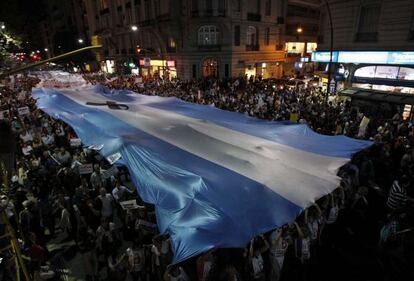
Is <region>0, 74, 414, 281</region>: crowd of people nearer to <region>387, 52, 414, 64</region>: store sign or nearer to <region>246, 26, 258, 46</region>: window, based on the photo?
<region>387, 52, 414, 64</region>: store sign

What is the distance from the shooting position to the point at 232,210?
21.4 feet

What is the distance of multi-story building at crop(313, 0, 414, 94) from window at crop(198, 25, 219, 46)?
45.3 feet

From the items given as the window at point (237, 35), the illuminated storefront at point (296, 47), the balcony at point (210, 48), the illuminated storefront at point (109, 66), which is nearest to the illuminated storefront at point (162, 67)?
the balcony at point (210, 48)

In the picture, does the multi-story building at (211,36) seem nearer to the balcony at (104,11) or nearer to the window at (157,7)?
the window at (157,7)

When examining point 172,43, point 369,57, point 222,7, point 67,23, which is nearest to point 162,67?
point 172,43

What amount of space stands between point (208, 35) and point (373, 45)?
18734mm

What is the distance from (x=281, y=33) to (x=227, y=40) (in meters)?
10.1

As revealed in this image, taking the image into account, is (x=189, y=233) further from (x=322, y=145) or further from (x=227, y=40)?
(x=227, y=40)

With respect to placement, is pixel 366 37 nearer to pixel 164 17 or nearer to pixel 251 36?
pixel 251 36

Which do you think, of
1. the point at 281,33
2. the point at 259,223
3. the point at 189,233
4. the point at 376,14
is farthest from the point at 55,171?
the point at 281,33

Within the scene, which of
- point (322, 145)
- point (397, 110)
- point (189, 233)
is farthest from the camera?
point (397, 110)

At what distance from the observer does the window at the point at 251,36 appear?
3569 centimetres

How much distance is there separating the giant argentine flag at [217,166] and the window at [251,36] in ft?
83.3

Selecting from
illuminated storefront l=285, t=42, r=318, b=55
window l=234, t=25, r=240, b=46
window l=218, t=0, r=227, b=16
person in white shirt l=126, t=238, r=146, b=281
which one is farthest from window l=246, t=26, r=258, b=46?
person in white shirt l=126, t=238, r=146, b=281
